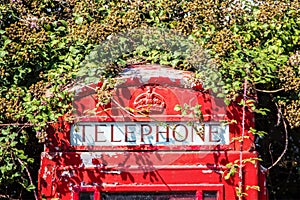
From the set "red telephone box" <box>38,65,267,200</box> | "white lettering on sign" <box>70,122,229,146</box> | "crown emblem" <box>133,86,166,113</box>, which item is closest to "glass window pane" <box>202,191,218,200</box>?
"red telephone box" <box>38,65,267,200</box>

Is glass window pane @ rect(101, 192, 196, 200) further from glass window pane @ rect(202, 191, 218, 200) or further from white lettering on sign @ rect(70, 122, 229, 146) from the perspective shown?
white lettering on sign @ rect(70, 122, 229, 146)

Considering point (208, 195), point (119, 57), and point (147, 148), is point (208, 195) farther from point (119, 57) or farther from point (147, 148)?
point (119, 57)

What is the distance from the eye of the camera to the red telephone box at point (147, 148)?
3592 mm

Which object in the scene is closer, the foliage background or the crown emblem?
the crown emblem

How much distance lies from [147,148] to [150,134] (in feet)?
0.28

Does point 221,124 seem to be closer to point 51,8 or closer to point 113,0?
point 113,0

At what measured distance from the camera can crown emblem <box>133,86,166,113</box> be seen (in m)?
3.57

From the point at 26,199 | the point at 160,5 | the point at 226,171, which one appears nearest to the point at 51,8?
the point at 160,5

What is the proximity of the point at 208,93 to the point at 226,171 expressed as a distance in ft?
1.57

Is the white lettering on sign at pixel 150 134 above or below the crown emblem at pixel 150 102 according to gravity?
below

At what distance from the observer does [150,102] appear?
3570mm

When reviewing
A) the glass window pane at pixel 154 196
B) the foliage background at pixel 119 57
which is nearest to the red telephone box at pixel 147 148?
the glass window pane at pixel 154 196

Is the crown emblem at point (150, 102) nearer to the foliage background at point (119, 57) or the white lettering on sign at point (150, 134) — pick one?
the white lettering on sign at point (150, 134)

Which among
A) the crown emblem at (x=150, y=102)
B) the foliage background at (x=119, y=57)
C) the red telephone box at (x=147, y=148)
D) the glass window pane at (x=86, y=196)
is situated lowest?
the glass window pane at (x=86, y=196)
